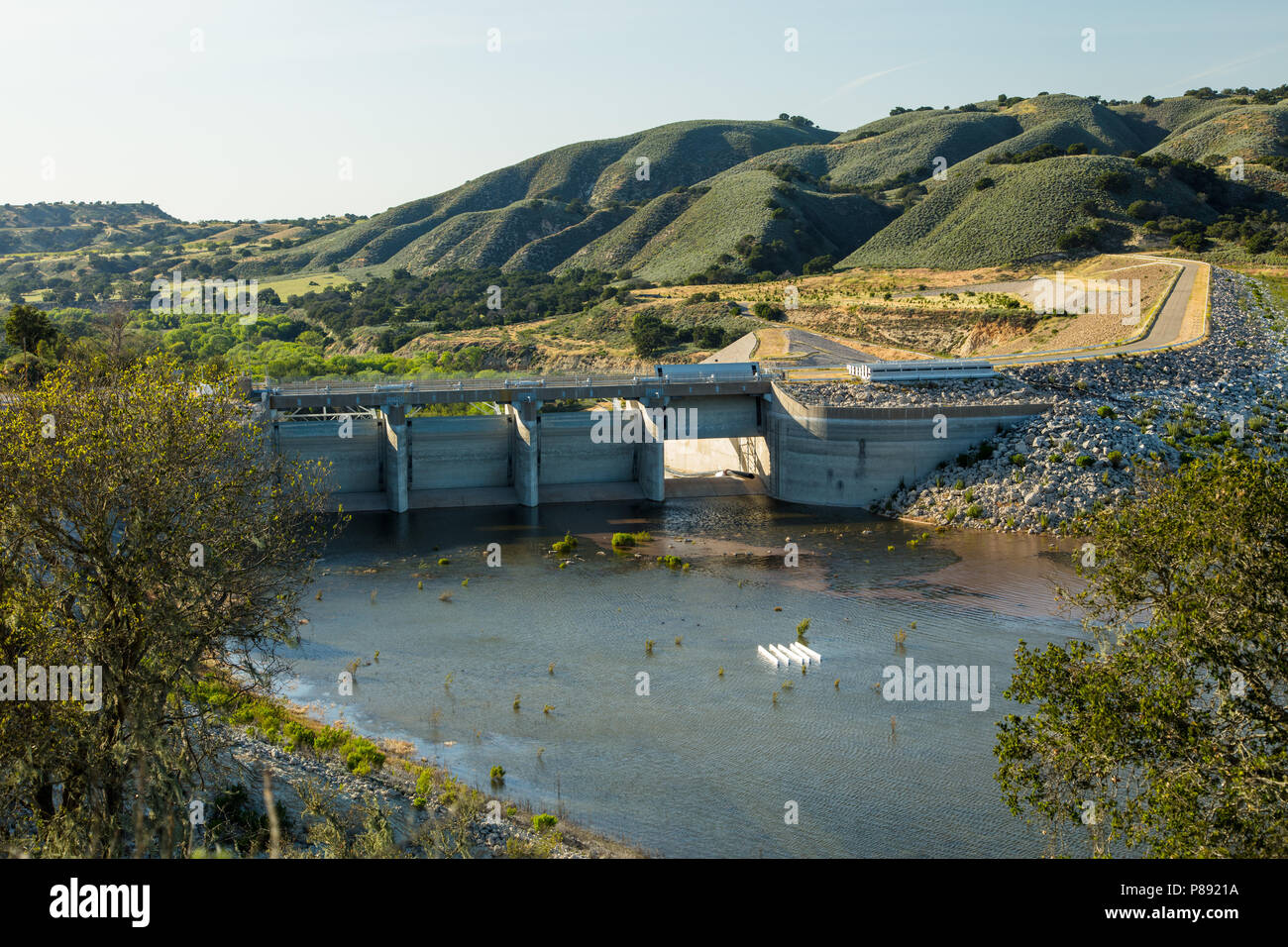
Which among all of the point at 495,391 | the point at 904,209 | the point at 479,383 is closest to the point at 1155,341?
the point at 495,391

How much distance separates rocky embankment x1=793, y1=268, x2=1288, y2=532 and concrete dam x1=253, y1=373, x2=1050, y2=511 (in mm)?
1973

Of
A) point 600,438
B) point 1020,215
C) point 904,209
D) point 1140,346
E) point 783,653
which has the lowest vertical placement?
point 783,653

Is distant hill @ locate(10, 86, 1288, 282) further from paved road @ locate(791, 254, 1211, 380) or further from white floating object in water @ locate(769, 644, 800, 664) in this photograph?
white floating object in water @ locate(769, 644, 800, 664)

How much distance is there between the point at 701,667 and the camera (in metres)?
37.0

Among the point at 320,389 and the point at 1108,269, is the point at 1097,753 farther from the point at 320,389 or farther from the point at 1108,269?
the point at 1108,269

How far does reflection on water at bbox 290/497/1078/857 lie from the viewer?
2673cm

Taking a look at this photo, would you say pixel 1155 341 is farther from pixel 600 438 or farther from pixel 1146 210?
pixel 1146 210

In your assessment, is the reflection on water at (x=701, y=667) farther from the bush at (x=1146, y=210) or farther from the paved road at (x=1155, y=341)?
the bush at (x=1146, y=210)

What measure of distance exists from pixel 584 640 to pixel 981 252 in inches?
3469

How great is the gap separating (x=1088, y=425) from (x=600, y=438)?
2815 centimetres

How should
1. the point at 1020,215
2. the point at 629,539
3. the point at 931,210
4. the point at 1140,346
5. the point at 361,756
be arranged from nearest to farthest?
the point at 361,756
the point at 629,539
the point at 1140,346
the point at 1020,215
the point at 931,210
